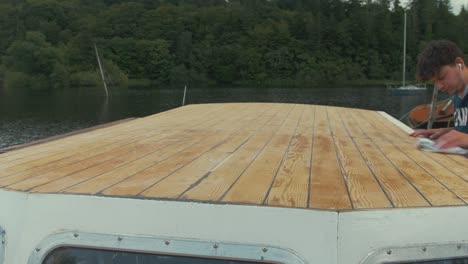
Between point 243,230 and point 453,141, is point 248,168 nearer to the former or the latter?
point 243,230

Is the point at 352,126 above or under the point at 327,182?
under

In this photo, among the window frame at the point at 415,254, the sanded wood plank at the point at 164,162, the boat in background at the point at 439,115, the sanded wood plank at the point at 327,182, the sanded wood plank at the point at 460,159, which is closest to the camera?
the window frame at the point at 415,254

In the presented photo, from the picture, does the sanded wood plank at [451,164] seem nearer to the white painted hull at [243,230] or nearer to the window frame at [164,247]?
the white painted hull at [243,230]

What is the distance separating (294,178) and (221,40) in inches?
3955

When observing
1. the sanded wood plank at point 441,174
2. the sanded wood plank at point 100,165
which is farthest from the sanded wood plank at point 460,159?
the sanded wood plank at point 100,165

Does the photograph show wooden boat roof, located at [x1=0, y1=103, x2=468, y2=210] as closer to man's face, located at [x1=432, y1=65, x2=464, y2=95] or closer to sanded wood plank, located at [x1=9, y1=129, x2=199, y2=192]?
sanded wood plank, located at [x1=9, y1=129, x2=199, y2=192]

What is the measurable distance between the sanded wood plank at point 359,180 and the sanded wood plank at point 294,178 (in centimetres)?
17

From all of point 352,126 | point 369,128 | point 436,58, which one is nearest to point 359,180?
point 436,58

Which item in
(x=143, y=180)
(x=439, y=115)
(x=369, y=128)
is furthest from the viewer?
(x=439, y=115)

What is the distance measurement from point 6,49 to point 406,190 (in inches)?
3735

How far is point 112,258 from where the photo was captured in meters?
1.56

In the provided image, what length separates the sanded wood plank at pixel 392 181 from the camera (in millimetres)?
1678

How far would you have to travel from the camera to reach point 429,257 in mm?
1483

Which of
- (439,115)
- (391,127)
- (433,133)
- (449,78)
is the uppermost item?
(449,78)
